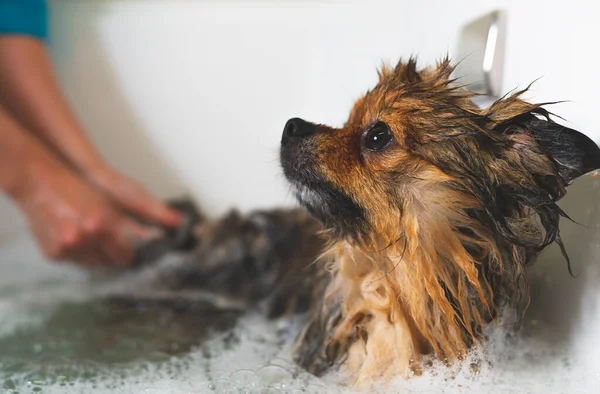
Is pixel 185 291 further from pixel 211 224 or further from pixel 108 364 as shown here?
pixel 108 364

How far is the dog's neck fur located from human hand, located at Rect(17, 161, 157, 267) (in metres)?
1.01

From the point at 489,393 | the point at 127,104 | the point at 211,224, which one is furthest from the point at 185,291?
the point at 489,393

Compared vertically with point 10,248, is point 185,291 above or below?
below

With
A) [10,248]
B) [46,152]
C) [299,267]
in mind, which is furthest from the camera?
[10,248]

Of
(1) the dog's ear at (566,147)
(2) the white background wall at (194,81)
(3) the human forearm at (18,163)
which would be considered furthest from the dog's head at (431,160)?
(3) the human forearm at (18,163)

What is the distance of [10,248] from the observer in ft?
7.04

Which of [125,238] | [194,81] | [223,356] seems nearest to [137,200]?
[125,238]

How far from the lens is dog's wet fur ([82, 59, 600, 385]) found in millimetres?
839

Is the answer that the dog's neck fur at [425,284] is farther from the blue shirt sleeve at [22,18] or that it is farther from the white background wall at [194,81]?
the blue shirt sleeve at [22,18]

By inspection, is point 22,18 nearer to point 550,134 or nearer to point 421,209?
point 421,209

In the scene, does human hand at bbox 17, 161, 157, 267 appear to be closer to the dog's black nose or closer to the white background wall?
the white background wall

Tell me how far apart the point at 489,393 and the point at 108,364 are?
778 millimetres

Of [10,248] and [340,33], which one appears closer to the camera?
[340,33]

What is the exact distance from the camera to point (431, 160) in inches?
35.0
